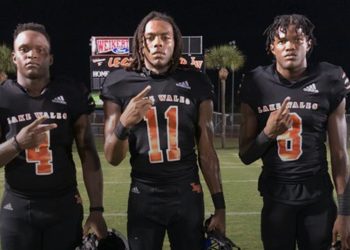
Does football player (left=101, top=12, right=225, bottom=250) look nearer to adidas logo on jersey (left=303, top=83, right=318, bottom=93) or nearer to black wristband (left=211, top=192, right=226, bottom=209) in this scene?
black wristband (left=211, top=192, right=226, bottom=209)

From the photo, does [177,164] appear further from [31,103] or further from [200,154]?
[31,103]

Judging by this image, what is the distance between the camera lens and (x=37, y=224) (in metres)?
3.17

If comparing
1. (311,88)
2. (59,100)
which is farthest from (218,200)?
(59,100)

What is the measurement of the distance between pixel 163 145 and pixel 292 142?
0.78 metres

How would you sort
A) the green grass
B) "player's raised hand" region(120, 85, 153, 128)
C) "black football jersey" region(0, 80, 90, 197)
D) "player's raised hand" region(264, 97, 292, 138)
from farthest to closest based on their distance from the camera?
the green grass → "black football jersey" region(0, 80, 90, 197) → "player's raised hand" region(264, 97, 292, 138) → "player's raised hand" region(120, 85, 153, 128)

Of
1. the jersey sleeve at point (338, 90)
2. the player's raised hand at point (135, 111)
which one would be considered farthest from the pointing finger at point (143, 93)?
the jersey sleeve at point (338, 90)

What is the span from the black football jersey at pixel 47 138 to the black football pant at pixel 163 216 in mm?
472

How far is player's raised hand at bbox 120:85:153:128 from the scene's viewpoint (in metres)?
2.94

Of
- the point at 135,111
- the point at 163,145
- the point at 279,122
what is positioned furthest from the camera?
the point at 163,145

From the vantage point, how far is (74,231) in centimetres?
323

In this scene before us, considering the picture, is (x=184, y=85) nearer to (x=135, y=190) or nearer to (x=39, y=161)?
(x=135, y=190)

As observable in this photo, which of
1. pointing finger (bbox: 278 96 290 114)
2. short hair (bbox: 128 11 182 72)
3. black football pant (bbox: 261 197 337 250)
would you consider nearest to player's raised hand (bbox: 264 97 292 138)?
pointing finger (bbox: 278 96 290 114)

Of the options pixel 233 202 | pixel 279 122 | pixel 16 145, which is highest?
pixel 279 122

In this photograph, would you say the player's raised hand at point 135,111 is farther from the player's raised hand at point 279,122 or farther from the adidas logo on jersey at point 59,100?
the player's raised hand at point 279,122
